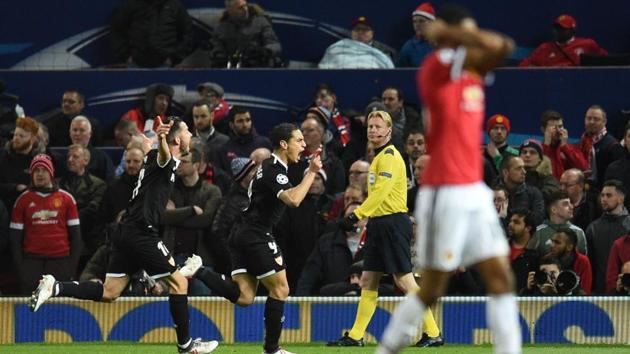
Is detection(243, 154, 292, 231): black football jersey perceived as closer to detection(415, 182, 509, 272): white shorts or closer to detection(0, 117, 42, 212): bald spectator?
detection(415, 182, 509, 272): white shorts

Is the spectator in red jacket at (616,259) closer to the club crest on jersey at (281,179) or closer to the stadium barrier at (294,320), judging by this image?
the stadium barrier at (294,320)

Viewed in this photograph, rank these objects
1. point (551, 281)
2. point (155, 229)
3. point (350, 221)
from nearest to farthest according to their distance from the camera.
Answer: point (155, 229), point (350, 221), point (551, 281)

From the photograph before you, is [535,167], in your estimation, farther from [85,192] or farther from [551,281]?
[85,192]

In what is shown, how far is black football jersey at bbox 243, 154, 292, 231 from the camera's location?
11.4 m

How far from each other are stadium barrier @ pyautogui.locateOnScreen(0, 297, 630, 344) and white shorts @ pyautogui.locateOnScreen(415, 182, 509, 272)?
19.1ft

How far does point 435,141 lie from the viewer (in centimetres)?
818

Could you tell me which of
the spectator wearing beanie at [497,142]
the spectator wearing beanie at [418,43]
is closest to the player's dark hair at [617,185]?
the spectator wearing beanie at [497,142]

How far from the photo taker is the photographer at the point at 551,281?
13.8m

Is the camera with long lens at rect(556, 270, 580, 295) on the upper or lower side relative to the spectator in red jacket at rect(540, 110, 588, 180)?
lower

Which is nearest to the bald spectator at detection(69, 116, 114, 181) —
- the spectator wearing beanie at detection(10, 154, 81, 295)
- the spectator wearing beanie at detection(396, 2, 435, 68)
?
the spectator wearing beanie at detection(10, 154, 81, 295)

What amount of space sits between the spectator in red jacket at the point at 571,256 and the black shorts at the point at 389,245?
204cm

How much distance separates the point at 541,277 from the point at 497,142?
2481 mm

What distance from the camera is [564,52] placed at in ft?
56.1

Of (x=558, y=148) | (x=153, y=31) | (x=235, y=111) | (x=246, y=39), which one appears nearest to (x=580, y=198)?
(x=558, y=148)
